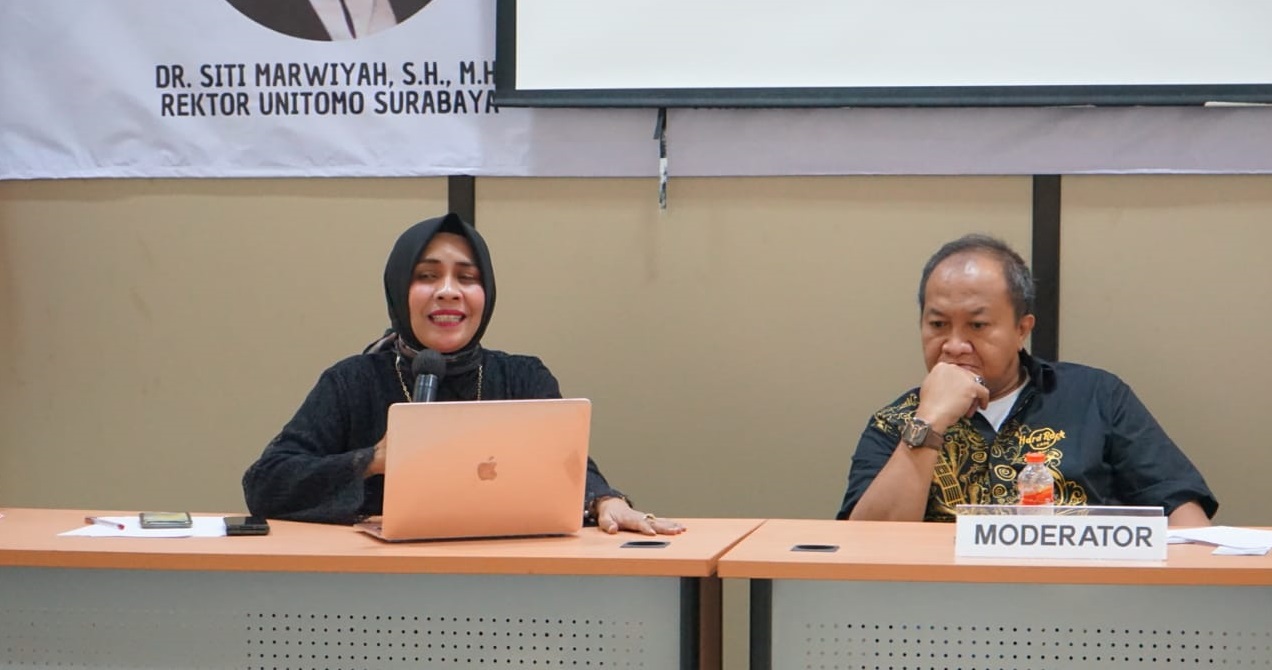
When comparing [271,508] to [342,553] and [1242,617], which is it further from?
[1242,617]

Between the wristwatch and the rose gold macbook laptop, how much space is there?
0.70m

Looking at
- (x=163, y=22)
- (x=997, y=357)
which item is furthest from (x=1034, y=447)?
(x=163, y=22)

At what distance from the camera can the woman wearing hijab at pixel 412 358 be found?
2.68 m

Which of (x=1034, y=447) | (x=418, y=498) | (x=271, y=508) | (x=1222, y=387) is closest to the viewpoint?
(x=418, y=498)

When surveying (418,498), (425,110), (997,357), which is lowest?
(418,498)

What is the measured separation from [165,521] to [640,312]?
1311 millimetres

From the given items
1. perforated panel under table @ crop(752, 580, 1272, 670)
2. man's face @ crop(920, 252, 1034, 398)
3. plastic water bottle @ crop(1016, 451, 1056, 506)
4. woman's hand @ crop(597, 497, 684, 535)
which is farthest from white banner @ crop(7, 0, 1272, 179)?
perforated panel under table @ crop(752, 580, 1272, 670)

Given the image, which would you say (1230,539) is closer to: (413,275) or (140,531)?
(413,275)

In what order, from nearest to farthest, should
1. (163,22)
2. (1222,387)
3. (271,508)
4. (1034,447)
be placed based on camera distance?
(271,508) < (1034,447) < (1222,387) < (163,22)

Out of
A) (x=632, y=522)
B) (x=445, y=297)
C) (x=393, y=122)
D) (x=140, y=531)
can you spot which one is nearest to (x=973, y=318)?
(x=632, y=522)

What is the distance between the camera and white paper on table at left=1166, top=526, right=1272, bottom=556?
210 centimetres

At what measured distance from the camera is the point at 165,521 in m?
2.38

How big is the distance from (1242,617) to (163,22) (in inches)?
109

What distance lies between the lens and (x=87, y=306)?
350cm
